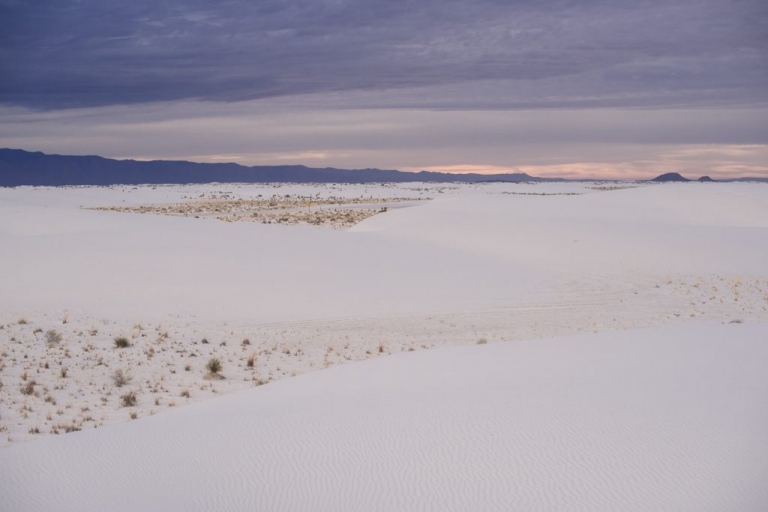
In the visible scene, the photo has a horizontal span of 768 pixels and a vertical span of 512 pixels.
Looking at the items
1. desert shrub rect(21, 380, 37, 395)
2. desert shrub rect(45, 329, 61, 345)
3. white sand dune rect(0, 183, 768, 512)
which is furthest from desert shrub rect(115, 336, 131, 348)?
desert shrub rect(21, 380, 37, 395)

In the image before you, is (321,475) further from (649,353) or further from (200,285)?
(200,285)

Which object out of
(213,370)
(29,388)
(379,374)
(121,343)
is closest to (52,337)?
(121,343)

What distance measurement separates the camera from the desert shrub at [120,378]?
430 inches

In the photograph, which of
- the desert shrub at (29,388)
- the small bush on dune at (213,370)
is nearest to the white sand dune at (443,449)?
the small bush on dune at (213,370)

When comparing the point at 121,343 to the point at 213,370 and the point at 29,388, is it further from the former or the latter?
the point at 29,388

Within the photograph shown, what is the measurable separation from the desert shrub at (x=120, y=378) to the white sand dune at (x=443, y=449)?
2376 millimetres

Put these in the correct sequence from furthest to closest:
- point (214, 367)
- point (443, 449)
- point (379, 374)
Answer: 1. point (214, 367)
2. point (379, 374)
3. point (443, 449)

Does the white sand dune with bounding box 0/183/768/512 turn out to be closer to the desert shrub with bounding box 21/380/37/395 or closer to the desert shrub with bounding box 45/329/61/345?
the desert shrub with bounding box 21/380/37/395

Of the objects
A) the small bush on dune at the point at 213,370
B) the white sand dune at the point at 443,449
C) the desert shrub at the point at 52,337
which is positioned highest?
the white sand dune at the point at 443,449

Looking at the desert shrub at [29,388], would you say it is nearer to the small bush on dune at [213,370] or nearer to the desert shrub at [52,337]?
the small bush on dune at [213,370]

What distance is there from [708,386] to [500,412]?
9.77 ft

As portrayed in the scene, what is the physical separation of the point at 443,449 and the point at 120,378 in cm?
668

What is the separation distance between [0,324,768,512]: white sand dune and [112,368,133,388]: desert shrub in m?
2.38

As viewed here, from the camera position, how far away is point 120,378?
36.1 ft
